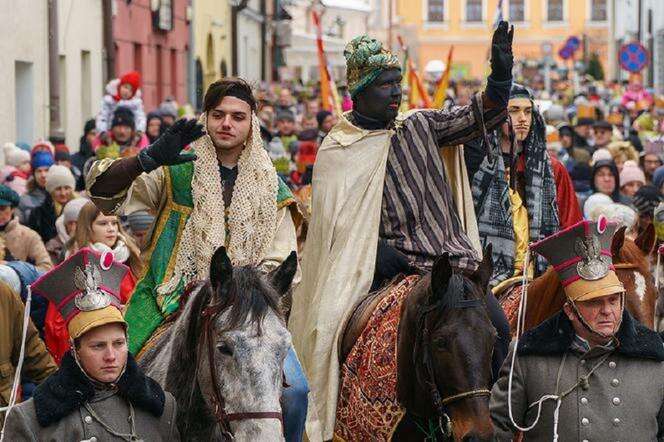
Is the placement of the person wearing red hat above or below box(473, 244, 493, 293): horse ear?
above

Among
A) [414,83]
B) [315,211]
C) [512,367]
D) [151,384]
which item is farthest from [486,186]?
[414,83]

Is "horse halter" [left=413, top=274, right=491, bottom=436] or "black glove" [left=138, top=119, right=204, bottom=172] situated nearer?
"black glove" [left=138, top=119, right=204, bottom=172]

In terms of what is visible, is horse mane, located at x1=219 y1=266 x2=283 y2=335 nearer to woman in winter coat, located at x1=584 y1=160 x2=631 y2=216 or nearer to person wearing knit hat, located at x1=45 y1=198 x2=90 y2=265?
person wearing knit hat, located at x1=45 y1=198 x2=90 y2=265

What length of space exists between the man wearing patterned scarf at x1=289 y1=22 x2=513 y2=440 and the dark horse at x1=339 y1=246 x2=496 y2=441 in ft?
1.84

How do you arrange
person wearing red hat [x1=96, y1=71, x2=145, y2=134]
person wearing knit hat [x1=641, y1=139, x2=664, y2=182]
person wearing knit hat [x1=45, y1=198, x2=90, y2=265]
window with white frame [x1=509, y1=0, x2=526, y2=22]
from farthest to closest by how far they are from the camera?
1. window with white frame [x1=509, y1=0, x2=526, y2=22]
2. person wearing red hat [x1=96, y1=71, x2=145, y2=134]
3. person wearing knit hat [x1=641, y1=139, x2=664, y2=182]
4. person wearing knit hat [x1=45, y1=198, x2=90, y2=265]

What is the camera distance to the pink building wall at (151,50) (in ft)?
108

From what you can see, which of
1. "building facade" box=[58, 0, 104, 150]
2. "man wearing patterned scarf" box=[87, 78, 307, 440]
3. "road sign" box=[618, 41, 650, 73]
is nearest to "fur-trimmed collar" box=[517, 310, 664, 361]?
"man wearing patterned scarf" box=[87, 78, 307, 440]

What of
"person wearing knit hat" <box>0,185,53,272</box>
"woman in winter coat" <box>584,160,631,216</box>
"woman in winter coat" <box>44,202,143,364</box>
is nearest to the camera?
"woman in winter coat" <box>44,202,143,364</box>

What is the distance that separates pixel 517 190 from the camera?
417 inches

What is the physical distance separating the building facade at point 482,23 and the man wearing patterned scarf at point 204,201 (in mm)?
113048

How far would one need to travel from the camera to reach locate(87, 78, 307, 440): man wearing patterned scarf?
795 centimetres

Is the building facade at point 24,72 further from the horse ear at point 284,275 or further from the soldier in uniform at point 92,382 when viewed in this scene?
the soldier in uniform at point 92,382

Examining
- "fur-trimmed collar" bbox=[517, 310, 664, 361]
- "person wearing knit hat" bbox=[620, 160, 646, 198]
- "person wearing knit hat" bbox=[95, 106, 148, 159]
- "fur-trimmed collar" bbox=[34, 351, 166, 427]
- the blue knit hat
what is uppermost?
"person wearing knit hat" bbox=[95, 106, 148, 159]

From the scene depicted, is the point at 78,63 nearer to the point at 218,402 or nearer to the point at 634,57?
the point at 634,57
